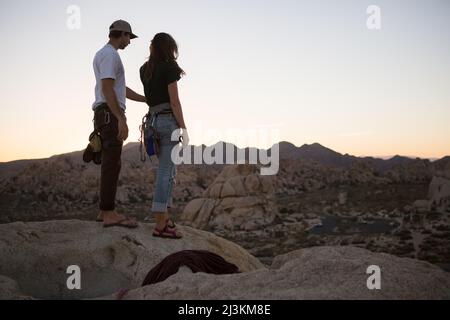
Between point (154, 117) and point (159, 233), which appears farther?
point (159, 233)

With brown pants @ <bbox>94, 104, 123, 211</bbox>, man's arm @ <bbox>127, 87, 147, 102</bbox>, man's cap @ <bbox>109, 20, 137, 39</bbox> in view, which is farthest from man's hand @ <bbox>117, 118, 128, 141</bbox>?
man's cap @ <bbox>109, 20, 137, 39</bbox>

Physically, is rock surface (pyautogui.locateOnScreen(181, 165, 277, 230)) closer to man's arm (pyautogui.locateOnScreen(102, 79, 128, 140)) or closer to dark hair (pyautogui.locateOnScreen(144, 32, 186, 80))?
man's arm (pyautogui.locateOnScreen(102, 79, 128, 140))

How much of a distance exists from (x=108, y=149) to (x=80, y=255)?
1194mm

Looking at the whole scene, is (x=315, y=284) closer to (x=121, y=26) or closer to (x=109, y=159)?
(x=109, y=159)

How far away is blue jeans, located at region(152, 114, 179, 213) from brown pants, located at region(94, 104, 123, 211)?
0.49 m

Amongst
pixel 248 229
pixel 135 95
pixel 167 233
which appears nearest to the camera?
pixel 167 233

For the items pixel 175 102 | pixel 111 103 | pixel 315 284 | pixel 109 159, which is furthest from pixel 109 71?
pixel 315 284

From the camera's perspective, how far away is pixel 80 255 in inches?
185

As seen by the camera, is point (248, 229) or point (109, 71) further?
point (248, 229)

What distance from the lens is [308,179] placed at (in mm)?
83000

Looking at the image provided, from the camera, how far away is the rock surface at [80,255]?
4309mm
